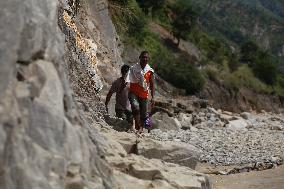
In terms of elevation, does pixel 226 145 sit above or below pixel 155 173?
below

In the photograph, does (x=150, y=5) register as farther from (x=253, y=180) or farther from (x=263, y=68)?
(x=253, y=180)

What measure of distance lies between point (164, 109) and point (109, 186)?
56.3 feet

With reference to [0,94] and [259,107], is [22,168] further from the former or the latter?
[259,107]

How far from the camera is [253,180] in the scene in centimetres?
970

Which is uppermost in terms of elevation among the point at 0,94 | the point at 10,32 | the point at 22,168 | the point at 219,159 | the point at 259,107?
the point at 10,32

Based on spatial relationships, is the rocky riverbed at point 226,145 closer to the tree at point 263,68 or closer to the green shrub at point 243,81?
the green shrub at point 243,81

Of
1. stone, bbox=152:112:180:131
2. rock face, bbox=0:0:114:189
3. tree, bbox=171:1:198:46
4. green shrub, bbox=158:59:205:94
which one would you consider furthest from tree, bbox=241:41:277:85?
rock face, bbox=0:0:114:189

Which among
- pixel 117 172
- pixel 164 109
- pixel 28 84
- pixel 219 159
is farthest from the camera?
pixel 164 109

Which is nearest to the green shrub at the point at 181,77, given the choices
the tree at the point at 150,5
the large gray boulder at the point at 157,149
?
the tree at the point at 150,5

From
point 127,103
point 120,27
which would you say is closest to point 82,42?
point 127,103

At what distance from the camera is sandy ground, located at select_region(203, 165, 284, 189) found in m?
9.05

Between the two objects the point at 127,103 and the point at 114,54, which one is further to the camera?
the point at 114,54

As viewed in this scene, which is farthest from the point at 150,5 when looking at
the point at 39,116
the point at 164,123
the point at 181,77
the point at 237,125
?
the point at 39,116

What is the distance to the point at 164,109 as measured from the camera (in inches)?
890
